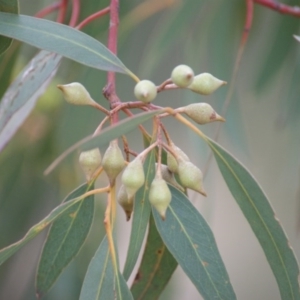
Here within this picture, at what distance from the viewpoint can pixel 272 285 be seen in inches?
108

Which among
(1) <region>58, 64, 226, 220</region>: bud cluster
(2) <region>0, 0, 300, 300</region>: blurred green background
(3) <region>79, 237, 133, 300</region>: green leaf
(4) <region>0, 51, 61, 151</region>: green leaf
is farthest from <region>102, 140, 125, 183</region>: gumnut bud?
(2) <region>0, 0, 300, 300</region>: blurred green background

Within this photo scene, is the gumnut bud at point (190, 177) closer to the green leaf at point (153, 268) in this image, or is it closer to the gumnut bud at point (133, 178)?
the gumnut bud at point (133, 178)

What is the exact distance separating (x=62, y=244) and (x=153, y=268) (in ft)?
0.61

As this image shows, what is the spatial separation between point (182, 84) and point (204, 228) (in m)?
0.18

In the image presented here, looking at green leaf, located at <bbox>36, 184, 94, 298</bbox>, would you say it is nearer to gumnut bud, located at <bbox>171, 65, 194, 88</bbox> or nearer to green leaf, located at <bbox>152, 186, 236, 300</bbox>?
green leaf, located at <bbox>152, 186, 236, 300</bbox>

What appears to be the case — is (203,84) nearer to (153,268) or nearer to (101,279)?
(101,279)

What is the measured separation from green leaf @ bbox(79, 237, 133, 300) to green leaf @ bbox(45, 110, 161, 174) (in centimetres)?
16

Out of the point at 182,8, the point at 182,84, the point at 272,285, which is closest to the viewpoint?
the point at 182,84

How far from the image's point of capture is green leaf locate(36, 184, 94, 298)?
0.72 meters

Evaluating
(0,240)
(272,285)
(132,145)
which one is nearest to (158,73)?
(132,145)

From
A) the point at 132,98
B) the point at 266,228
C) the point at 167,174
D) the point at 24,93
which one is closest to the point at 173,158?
the point at 167,174

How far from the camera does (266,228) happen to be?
701 mm

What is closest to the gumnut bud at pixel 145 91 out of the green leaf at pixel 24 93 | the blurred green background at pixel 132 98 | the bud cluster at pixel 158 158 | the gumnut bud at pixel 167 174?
the bud cluster at pixel 158 158

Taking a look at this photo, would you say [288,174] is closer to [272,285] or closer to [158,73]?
[158,73]
